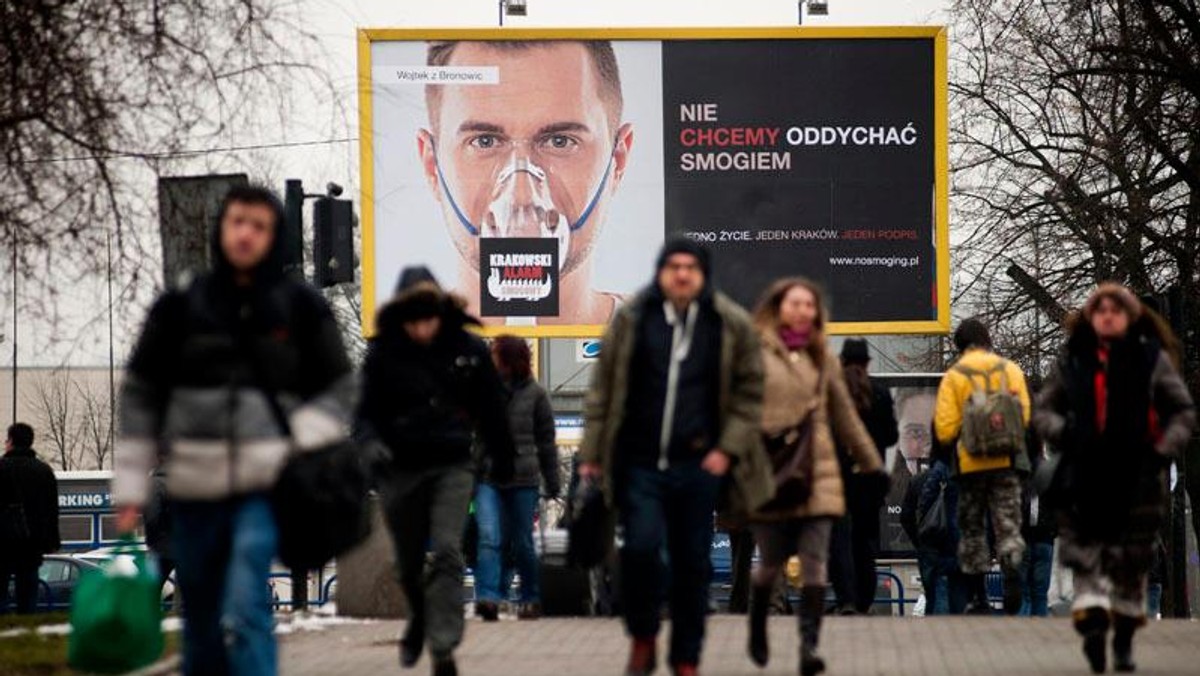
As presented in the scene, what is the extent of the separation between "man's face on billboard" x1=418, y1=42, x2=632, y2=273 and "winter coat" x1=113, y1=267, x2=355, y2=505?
67.7 feet

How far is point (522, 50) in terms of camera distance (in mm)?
29141

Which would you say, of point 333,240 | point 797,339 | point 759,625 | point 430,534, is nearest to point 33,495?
point 333,240

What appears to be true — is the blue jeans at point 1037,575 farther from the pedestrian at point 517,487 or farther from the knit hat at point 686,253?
the knit hat at point 686,253

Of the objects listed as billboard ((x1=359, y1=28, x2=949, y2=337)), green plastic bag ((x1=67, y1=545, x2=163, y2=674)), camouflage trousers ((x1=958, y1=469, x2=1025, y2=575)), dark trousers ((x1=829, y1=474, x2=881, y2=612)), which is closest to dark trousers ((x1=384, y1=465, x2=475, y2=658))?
green plastic bag ((x1=67, y1=545, x2=163, y2=674))

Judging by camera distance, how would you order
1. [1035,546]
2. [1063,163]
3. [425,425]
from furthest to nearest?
1. [1063,163]
2. [1035,546]
3. [425,425]

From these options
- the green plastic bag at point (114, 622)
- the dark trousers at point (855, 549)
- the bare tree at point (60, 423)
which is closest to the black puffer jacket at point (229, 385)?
the green plastic bag at point (114, 622)

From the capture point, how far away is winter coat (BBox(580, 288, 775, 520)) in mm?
10578

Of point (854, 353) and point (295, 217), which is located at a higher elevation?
point (295, 217)

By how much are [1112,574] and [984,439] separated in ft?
13.4

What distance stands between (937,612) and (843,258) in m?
10.2

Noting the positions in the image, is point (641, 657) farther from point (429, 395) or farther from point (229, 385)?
point (229, 385)

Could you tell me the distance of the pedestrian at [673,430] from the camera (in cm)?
1055

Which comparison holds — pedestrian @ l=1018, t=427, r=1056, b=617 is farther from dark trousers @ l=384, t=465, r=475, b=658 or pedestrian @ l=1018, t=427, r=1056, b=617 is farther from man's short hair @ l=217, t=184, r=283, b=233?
man's short hair @ l=217, t=184, r=283, b=233

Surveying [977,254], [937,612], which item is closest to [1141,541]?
[937,612]
